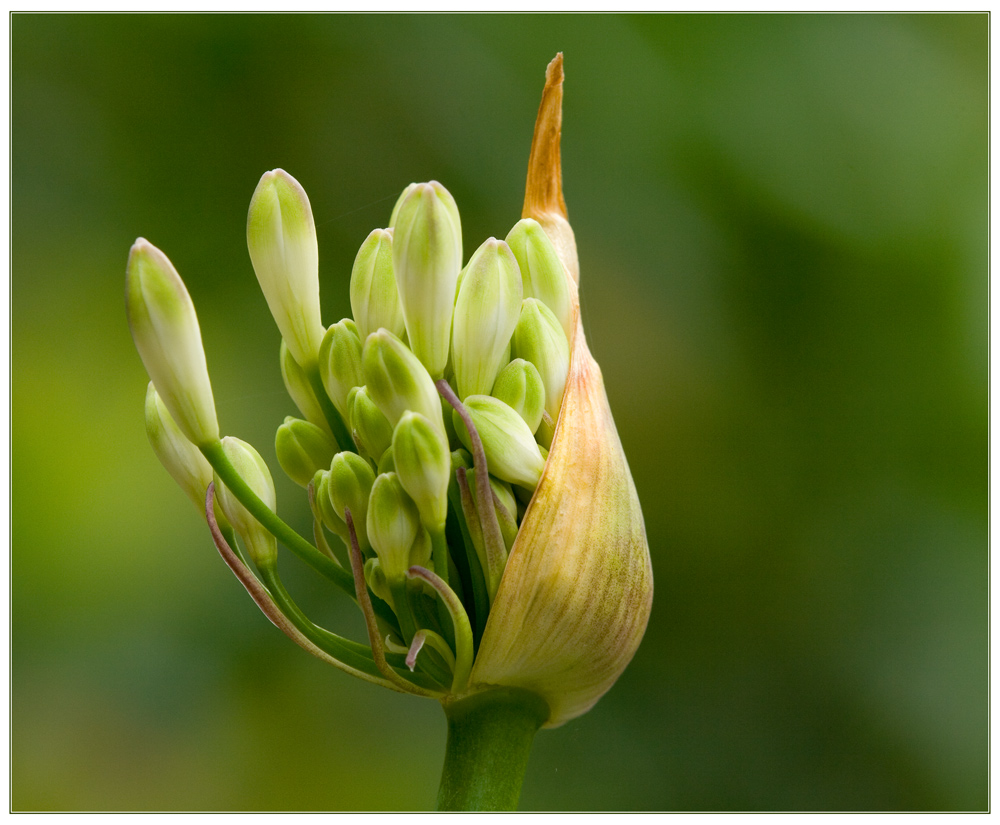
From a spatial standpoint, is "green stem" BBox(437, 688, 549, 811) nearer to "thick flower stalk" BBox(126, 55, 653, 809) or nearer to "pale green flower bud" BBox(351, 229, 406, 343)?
"thick flower stalk" BBox(126, 55, 653, 809)

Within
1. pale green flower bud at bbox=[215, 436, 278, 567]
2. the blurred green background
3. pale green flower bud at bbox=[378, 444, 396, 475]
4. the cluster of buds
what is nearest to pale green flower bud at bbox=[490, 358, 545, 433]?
the cluster of buds

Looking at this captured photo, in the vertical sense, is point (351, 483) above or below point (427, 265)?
below

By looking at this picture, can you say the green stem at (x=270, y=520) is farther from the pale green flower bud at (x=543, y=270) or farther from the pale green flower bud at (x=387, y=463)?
the pale green flower bud at (x=543, y=270)

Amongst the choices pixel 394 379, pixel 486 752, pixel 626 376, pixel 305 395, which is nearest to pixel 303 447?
pixel 305 395

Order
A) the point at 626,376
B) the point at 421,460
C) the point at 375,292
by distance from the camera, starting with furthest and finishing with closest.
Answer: the point at 626,376 → the point at 375,292 → the point at 421,460

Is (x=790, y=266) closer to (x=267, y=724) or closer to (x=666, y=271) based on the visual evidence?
(x=666, y=271)

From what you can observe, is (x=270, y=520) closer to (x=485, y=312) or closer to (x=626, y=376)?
(x=485, y=312)
